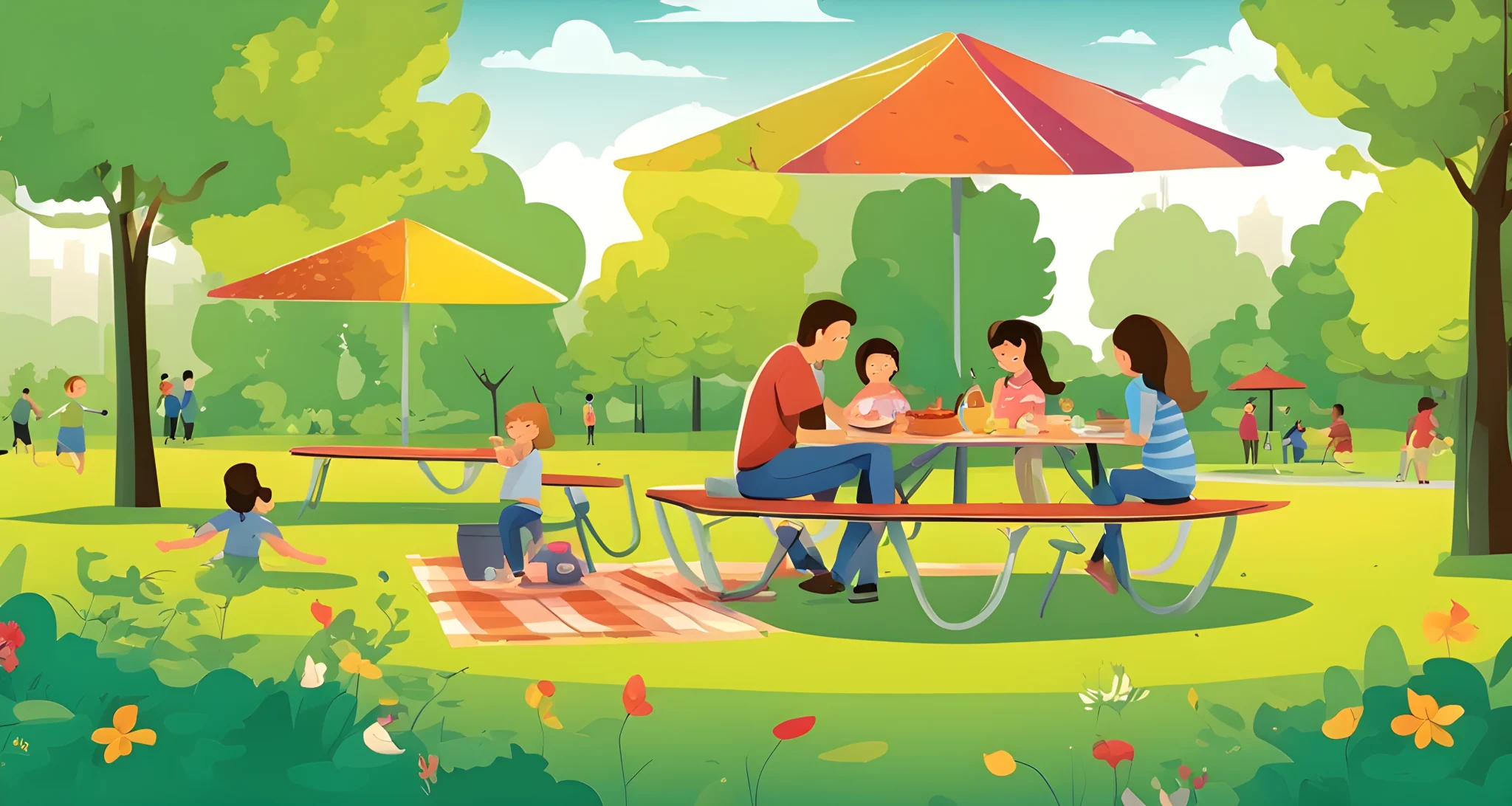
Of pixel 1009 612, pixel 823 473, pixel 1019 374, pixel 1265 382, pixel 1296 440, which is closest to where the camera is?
pixel 823 473

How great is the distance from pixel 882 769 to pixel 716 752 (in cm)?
55

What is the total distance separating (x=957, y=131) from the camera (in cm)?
746

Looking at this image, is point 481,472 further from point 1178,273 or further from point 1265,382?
point 1178,273

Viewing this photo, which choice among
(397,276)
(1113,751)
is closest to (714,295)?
(397,276)

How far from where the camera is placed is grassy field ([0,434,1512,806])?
15.2 feet

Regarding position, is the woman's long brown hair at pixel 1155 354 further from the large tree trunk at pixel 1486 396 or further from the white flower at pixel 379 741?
the white flower at pixel 379 741

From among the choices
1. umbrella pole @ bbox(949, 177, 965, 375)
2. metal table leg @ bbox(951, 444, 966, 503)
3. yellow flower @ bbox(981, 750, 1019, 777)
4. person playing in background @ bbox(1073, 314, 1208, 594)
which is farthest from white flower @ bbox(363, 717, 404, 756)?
metal table leg @ bbox(951, 444, 966, 503)

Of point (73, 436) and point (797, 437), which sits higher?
point (797, 437)

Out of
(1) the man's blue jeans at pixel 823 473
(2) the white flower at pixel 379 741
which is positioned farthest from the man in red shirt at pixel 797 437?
(2) the white flower at pixel 379 741

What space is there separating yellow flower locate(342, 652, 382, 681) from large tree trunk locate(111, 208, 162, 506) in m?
10.1

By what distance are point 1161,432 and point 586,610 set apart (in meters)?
2.98

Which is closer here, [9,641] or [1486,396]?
[9,641]

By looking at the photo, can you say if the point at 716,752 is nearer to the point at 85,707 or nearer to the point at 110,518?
the point at 85,707

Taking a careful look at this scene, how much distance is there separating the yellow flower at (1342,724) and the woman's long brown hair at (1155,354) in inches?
123
